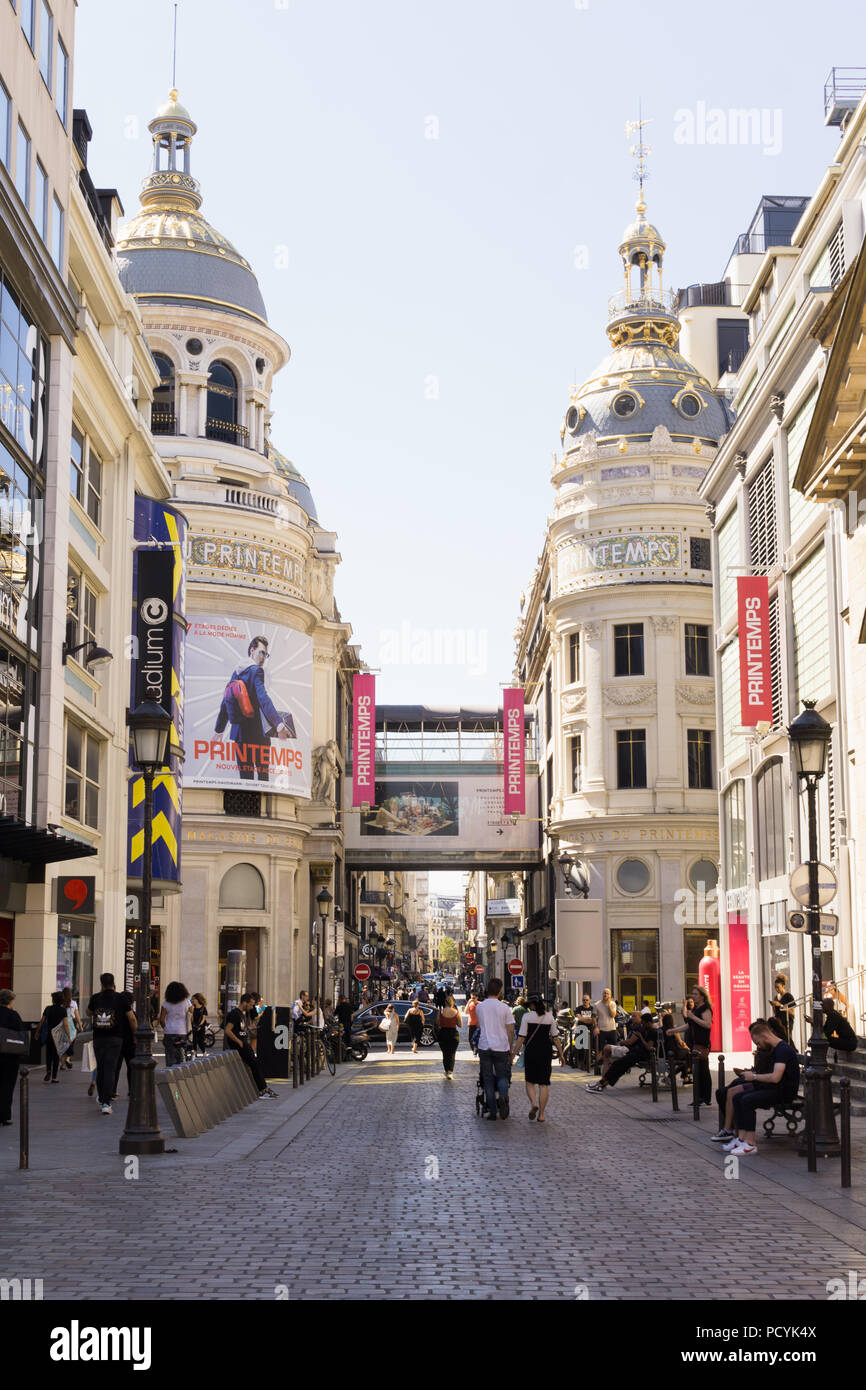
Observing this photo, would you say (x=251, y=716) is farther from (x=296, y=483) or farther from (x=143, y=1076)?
(x=143, y=1076)

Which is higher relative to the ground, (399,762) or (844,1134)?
(399,762)

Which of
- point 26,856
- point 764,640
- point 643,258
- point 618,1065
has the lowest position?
point 618,1065

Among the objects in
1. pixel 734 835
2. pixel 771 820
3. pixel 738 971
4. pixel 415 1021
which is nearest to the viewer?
pixel 771 820

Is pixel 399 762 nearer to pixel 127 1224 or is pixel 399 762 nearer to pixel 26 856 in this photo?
pixel 26 856

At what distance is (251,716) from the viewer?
188 feet

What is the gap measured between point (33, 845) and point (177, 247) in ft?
141

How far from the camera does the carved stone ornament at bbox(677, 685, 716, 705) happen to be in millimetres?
56688

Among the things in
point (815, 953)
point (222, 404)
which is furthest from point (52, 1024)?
point (222, 404)

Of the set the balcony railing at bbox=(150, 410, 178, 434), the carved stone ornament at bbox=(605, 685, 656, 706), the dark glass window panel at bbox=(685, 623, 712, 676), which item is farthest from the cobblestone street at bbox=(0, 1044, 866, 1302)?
the balcony railing at bbox=(150, 410, 178, 434)

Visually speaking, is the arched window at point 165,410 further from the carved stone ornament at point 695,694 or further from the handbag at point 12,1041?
the handbag at point 12,1041

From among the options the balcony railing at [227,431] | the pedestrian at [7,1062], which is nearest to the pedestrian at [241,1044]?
the pedestrian at [7,1062]
